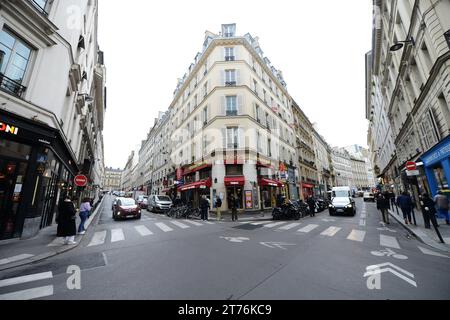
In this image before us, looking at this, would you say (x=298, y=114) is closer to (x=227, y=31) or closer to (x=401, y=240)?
(x=227, y=31)

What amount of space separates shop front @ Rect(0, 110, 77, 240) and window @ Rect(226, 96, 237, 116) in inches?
574

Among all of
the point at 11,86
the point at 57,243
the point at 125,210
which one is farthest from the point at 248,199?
the point at 11,86

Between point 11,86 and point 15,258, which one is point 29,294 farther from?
point 11,86

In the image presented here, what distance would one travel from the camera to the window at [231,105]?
20.5 metres

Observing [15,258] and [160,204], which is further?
[160,204]

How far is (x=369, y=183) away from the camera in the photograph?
274 feet

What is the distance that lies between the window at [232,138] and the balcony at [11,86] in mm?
14434

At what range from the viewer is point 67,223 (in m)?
7.16

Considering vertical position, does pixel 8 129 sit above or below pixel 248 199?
above

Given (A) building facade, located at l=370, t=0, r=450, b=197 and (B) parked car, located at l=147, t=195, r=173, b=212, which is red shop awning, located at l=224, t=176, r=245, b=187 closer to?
(B) parked car, located at l=147, t=195, r=173, b=212

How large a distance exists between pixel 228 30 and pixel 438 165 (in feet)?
74.7

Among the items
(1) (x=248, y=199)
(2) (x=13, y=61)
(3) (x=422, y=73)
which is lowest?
(1) (x=248, y=199)

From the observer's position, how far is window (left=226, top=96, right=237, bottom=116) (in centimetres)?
2049
